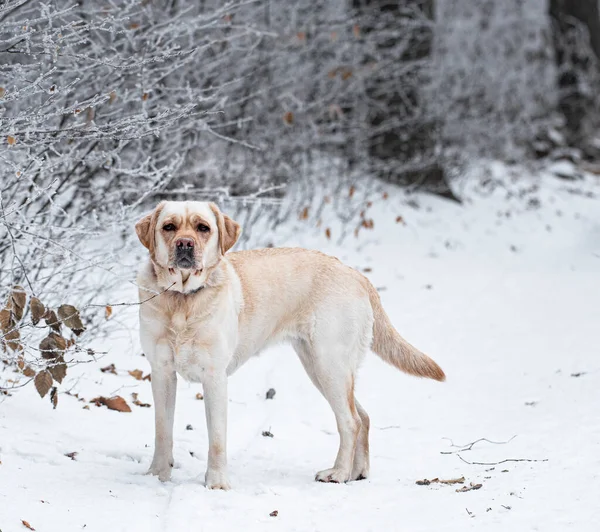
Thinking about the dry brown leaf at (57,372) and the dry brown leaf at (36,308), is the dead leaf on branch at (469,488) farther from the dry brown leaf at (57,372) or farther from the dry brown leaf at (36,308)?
the dry brown leaf at (36,308)

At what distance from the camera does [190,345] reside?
149 inches

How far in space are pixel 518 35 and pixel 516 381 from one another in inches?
583

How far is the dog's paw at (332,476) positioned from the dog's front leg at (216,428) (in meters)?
0.54

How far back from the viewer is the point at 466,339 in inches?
272

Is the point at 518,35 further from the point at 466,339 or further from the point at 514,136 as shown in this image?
the point at 466,339

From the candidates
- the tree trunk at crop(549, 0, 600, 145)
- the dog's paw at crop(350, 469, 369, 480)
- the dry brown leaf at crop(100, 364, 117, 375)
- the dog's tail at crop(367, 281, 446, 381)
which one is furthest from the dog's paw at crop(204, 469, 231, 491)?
the tree trunk at crop(549, 0, 600, 145)

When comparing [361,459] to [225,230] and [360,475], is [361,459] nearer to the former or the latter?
[360,475]

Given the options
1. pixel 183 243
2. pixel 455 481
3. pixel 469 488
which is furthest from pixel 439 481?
pixel 183 243

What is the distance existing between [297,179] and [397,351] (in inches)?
243

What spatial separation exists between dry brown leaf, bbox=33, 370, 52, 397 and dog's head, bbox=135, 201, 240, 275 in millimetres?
728

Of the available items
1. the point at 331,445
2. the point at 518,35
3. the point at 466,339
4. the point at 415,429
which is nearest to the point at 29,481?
the point at 331,445

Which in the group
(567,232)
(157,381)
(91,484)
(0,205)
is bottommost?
(567,232)

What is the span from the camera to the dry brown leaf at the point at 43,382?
3.47 m

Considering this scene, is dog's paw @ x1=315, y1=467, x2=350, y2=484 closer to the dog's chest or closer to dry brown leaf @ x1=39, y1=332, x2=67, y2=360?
the dog's chest
